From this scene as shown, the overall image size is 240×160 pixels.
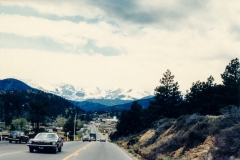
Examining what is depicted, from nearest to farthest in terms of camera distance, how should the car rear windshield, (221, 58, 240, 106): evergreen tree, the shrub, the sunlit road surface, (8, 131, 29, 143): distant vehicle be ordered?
the shrub, the sunlit road surface, the car rear windshield, (8, 131, 29, 143): distant vehicle, (221, 58, 240, 106): evergreen tree

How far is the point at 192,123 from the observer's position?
26.3 m

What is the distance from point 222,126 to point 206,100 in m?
30.2

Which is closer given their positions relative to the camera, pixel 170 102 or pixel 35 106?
pixel 170 102

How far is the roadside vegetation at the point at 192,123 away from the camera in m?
16.8

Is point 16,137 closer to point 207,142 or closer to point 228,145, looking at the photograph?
point 207,142

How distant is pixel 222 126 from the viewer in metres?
19.2

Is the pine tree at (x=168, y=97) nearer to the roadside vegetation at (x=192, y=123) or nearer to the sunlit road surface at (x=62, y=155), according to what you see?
the roadside vegetation at (x=192, y=123)

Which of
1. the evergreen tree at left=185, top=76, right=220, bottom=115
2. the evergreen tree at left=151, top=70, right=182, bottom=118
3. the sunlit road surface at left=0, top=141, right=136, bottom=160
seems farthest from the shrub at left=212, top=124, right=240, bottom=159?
the evergreen tree at left=151, top=70, right=182, bottom=118

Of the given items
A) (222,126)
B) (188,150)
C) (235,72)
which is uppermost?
(235,72)

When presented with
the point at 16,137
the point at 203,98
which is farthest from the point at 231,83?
the point at 16,137

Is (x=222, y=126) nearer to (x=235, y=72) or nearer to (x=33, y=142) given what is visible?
(x=33, y=142)

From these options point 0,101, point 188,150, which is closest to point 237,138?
point 188,150

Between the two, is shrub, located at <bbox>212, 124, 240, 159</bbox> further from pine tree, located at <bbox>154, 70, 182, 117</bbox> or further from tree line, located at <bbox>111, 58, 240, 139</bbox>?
pine tree, located at <bbox>154, 70, 182, 117</bbox>

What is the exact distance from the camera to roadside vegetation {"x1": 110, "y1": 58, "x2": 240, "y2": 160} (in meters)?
16.8
